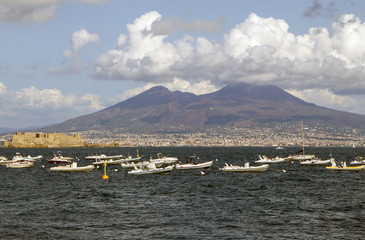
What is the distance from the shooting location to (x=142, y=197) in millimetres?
56906

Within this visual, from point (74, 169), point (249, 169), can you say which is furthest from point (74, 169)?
point (249, 169)

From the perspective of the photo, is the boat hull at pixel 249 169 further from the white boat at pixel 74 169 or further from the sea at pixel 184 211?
the white boat at pixel 74 169

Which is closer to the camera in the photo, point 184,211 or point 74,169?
point 184,211

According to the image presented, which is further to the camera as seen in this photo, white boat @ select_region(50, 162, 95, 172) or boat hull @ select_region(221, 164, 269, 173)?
white boat @ select_region(50, 162, 95, 172)

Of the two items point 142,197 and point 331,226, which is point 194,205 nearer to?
point 142,197

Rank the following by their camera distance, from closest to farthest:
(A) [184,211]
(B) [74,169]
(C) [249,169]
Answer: (A) [184,211], (C) [249,169], (B) [74,169]

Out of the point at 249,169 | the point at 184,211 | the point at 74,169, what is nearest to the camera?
the point at 184,211

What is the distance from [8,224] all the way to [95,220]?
7550mm

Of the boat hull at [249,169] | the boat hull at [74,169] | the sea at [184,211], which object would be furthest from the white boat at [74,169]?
the boat hull at [249,169]

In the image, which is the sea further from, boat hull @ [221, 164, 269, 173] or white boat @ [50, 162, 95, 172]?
white boat @ [50, 162, 95, 172]

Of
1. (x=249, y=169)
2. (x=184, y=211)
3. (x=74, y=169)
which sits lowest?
(x=184, y=211)

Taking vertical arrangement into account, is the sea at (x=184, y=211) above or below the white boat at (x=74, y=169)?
below

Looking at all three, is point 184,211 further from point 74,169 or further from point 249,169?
point 74,169

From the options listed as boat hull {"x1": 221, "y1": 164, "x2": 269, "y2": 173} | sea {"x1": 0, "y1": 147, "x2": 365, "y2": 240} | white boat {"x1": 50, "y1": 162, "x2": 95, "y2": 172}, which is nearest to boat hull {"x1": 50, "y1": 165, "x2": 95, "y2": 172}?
white boat {"x1": 50, "y1": 162, "x2": 95, "y2": 172}
